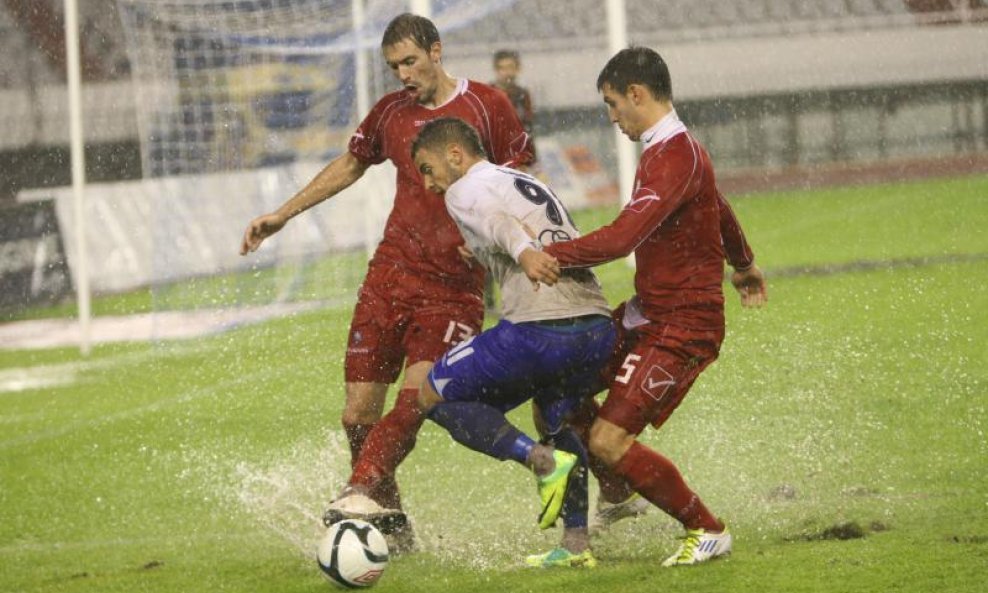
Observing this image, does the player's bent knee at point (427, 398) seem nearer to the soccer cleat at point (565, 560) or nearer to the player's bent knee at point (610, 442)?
the player's bent knee at point (610, 442)

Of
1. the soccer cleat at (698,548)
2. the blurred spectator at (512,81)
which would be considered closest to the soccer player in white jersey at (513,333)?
the soccer cleat at (698,548)

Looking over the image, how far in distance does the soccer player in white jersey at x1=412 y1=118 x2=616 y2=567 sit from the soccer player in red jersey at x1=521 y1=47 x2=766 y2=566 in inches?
7.1

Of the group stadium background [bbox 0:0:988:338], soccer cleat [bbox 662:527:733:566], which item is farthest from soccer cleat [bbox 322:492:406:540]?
stadium background [bbox 0:0:988:338]

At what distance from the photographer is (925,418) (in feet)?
29.1

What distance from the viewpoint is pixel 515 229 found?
588 cm

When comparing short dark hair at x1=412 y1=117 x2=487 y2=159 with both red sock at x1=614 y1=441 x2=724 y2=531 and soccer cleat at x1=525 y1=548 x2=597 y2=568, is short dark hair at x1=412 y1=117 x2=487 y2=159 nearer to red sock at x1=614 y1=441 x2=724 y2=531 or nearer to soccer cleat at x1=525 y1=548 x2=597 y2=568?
red sock at x1=614 y1=441 x2=724 y2=531

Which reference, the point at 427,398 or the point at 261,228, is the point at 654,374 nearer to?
the point at 427,398

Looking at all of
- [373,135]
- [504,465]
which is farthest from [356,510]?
[504,465]

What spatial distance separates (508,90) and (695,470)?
6.69 meters

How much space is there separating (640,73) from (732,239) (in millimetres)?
793

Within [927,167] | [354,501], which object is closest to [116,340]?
[354,501]

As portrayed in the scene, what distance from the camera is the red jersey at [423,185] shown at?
22.4ft

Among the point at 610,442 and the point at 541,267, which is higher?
the point at 541,267

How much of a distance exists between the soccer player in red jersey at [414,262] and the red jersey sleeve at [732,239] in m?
0.94
